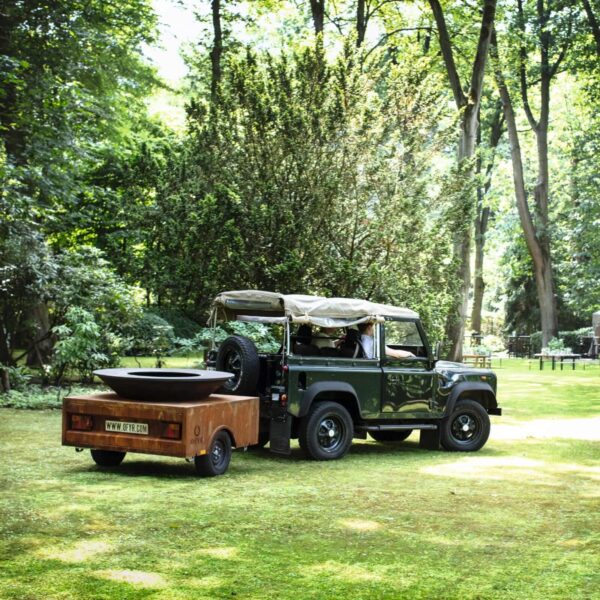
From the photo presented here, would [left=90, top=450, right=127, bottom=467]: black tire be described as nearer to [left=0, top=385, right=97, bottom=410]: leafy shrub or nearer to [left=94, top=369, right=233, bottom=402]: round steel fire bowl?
[left=94, top=369, right=233, bottom=402]: round steel fire bowl

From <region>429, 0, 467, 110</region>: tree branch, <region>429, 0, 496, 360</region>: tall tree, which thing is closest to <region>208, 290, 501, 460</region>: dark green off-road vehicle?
<region>429, 0, 496, 360</region>: tall tree

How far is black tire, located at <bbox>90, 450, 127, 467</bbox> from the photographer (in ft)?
34.8

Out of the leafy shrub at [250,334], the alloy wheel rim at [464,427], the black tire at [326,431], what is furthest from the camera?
the leafy shrub at [250,334]

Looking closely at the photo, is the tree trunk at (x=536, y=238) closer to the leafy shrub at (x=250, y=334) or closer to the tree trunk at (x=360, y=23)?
the tree trunk at (x=360, y=23)

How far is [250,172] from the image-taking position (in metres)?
19.8

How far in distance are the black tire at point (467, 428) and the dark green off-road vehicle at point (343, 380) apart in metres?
0.01

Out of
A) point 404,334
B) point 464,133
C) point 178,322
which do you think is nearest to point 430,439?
point 404,334

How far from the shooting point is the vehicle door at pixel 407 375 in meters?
12.5

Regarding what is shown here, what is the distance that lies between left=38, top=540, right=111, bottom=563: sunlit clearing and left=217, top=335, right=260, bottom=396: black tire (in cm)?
458

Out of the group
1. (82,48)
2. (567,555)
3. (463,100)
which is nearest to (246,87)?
(82,48)

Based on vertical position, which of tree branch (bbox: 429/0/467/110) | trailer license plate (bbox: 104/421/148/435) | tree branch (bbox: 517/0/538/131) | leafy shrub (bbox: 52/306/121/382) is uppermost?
tree branch (bbox: 517/0/538/131)

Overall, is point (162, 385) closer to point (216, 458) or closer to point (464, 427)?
point (216, 458)

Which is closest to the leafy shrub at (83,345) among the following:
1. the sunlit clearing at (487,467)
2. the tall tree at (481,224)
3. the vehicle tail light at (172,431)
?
the sunlit clearing at (487,467)

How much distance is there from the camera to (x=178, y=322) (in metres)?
24.8
